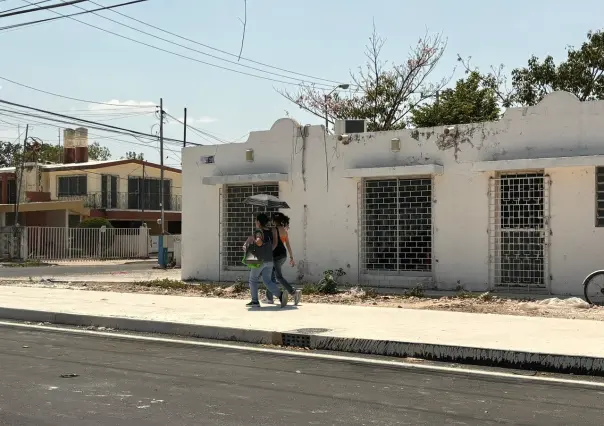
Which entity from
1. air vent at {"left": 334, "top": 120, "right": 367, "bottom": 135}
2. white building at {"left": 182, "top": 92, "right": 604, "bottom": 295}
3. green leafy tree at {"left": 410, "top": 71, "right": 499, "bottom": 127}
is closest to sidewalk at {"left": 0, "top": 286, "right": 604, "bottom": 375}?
white building at {"left": 182, "top": 92, "right": 604, "bottom": 295}

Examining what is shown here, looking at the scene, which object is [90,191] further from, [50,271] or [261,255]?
[261,255]

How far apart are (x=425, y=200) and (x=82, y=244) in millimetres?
27001

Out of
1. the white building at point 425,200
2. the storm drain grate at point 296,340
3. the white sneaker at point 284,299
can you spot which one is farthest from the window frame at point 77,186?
the storm drain grate at point 296,340

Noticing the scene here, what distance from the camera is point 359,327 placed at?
38.3 ft

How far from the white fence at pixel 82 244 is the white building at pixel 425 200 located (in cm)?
2039

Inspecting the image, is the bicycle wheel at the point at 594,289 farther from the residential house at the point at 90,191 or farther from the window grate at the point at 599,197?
the residential house at the point at 90,191

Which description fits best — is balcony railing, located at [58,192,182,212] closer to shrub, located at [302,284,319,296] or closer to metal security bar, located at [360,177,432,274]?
metal security bar, located at [360,177,432,274]

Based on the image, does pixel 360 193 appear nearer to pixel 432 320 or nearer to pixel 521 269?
pixel 521 269

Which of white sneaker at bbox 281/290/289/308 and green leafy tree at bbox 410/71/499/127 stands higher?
green leafy tree at bbox 410/71/499/127

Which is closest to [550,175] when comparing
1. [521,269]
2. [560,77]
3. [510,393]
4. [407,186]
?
[521,269]

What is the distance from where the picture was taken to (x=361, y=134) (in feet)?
63.5

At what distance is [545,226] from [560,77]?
23.1 meters

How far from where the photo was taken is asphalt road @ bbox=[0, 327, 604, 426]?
21.4 ft

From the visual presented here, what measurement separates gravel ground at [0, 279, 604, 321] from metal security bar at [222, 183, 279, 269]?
4.86 feet
